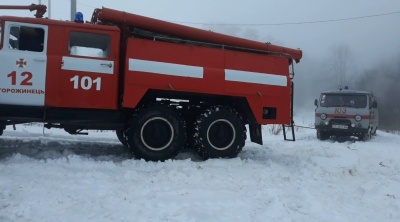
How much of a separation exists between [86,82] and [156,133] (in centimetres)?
150

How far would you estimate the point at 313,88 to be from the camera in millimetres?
37688

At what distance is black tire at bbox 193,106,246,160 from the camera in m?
6.88

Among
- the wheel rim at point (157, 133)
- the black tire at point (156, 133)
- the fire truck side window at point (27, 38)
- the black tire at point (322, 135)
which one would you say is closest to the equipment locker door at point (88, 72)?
the fire truck side window at point (27, 38)

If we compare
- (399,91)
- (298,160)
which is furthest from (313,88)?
(298,160)

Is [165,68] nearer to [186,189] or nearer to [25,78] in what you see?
[25,78]

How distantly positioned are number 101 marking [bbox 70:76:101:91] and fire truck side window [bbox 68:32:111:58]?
0.41 meters

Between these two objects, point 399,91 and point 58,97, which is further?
point 399,91

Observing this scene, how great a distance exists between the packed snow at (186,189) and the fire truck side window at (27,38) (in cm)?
182

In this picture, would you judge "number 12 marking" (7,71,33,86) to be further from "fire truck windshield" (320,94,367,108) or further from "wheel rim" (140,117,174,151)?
"fire truck windshield" (320,94,367,108)

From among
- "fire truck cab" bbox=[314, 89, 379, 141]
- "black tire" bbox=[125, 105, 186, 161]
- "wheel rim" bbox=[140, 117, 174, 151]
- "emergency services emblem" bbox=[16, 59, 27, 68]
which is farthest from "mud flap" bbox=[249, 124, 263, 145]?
"fire truck cab" bbox=[314, 89, 379, 141]

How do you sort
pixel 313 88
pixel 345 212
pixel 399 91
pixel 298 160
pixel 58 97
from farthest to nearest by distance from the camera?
1. pixel 313 88
2. pixel 399 91
3. pixel 298 160
4. pixel 58 97
5. pixel 345 212

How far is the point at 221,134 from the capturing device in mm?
7055

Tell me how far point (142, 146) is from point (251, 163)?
6.61 ft

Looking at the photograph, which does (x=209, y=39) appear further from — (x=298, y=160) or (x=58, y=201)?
(x=58, y=201)
